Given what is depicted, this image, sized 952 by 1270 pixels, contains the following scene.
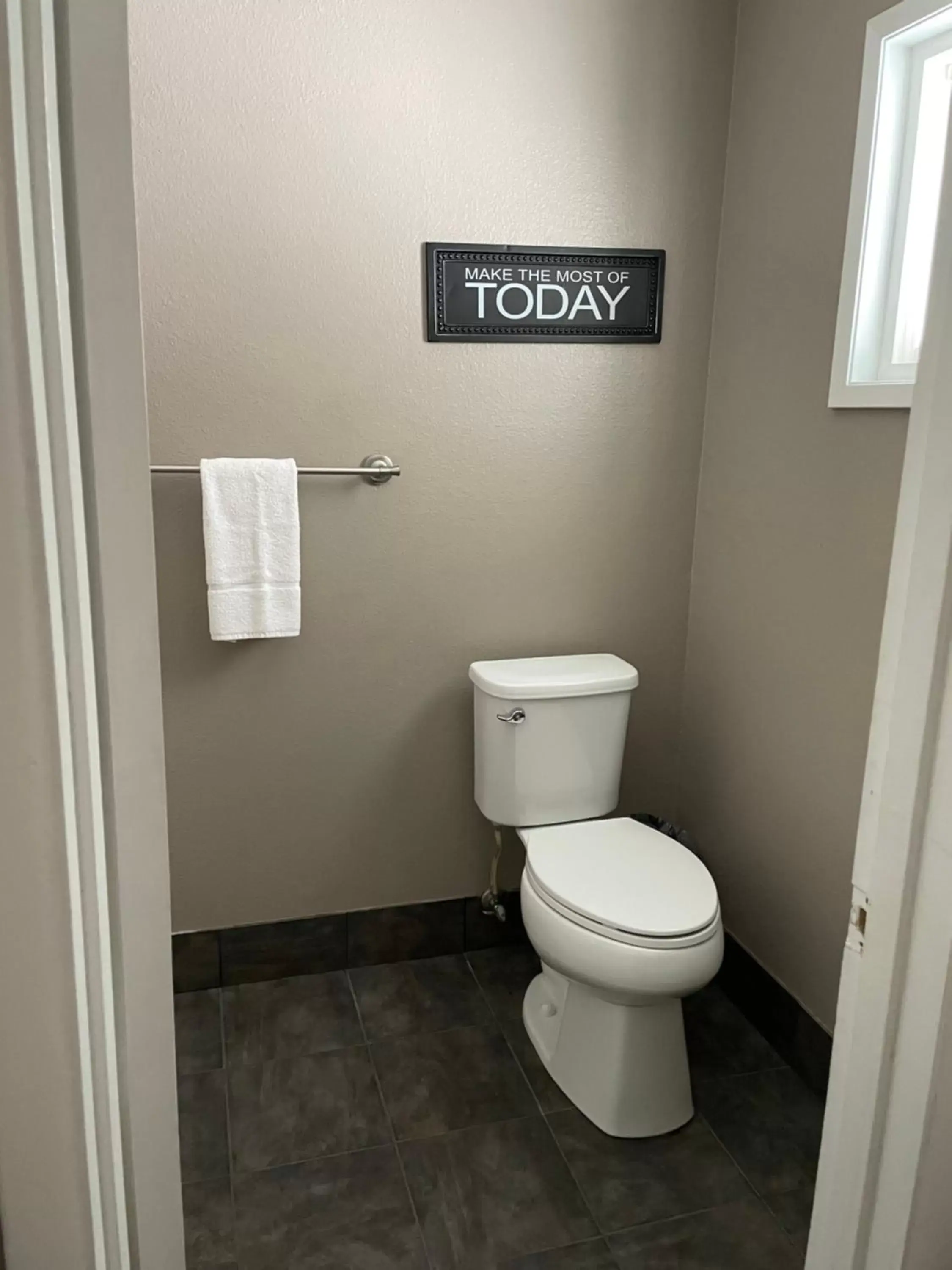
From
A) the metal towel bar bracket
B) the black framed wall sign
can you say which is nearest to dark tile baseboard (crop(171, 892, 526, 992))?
the metal towel bar bracket

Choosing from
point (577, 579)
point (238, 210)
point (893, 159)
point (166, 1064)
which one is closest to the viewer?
point (166, 1064)

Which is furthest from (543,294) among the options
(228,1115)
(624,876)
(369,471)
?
(228,1115)

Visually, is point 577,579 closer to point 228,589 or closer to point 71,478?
point 228,589

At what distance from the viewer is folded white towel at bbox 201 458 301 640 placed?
6.59 ft

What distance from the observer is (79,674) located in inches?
25.2

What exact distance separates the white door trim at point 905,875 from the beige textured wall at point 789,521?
0.93 metres

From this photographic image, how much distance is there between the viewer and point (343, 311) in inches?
81.7

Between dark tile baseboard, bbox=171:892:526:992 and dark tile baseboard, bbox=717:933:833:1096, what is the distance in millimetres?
535

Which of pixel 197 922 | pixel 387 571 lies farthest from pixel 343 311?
pixel 197 922

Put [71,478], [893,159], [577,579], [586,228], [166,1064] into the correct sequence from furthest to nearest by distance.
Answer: [577,579] → [586,228] → [893,159] → [166,1064] → [71,478]

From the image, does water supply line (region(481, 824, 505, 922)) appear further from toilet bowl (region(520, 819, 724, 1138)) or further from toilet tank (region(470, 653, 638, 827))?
toilet bowl (region(520, 819, 724, 1138))

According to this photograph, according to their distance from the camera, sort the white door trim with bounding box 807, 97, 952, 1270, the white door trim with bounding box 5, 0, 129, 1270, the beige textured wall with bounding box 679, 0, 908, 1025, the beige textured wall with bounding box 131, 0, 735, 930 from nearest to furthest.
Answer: the white door trim with bounding box 5, 0, 129, 1270, the white door trim with bounding box 807, 97, 952, 1270, the beige textured wall with bounding box 679, 0, 908, 1025, the beige textured wall with bounding box 131, 0, 735, 930

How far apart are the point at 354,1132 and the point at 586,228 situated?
6.36 feet

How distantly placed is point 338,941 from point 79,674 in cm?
191
